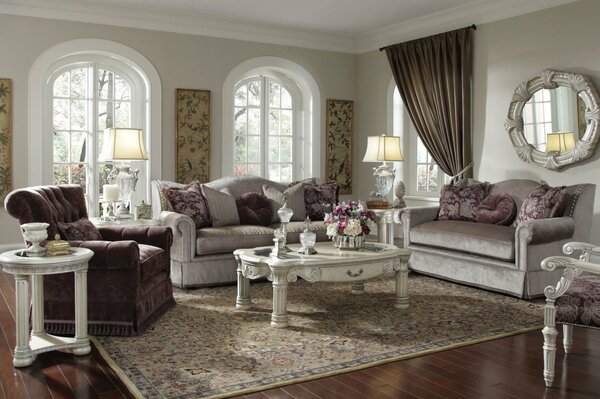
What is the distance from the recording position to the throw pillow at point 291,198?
619cm

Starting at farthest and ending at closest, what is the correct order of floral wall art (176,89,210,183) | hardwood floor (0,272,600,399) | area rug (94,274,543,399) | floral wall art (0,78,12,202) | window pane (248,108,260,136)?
window pane (248,108,260,136) → floral wall art (176,89,210,183) → floral wall art (0,78,12,202) → area rug (94,274,543,399) → hardwood floor (0,272,600,399)

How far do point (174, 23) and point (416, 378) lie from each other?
18.2 feet

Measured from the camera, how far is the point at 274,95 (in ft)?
27.8

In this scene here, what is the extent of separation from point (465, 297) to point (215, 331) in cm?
220

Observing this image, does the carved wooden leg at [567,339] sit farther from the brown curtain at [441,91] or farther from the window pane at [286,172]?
the window pane at [286,172]

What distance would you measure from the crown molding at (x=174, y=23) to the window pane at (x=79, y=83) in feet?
1.95

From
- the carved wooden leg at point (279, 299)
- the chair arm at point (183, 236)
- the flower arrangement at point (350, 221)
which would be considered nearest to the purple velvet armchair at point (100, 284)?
the carved wooden leg at point (279, 299)

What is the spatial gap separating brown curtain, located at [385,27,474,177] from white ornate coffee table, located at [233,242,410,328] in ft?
8.84

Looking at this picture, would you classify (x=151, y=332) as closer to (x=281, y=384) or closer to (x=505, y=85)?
(x=281, y=384)

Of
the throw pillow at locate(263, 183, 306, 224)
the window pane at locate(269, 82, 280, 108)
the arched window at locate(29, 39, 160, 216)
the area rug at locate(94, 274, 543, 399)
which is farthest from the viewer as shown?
the window pane at locate(269, 82, 280, 108)

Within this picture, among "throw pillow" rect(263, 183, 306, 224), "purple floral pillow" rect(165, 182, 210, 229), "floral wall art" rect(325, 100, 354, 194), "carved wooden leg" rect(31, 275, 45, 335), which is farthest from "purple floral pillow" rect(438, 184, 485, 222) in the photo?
"carved wooden leg" rect(31, 275, 45, 335)

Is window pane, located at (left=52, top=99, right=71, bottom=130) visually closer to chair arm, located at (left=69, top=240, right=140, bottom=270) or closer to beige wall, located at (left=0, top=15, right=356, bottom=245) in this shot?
beige wall, located at (left=0, top=15, right=356, bottom=245)

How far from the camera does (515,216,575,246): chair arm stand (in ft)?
16.1

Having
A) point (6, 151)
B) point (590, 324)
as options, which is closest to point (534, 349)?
point (590, 324)
